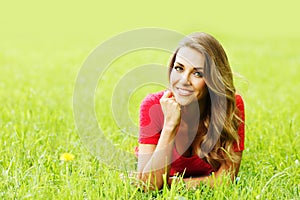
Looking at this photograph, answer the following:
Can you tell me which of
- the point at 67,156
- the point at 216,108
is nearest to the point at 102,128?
the point at 67,156

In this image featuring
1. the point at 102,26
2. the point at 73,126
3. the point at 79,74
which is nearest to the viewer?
the point at 73,126

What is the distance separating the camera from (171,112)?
2943mm

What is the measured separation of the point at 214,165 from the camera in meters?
3.19

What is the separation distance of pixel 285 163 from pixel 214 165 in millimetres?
624

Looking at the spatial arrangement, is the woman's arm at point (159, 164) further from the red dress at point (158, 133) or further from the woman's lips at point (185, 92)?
the woman's lips at point (185, 92)

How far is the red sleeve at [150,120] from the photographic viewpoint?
10.1 ft

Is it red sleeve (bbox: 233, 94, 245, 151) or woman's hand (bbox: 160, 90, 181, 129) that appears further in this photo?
red sleeve (bbox: 233, 94, 245, 151)

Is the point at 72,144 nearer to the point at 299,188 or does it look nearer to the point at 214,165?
the point at 214,165

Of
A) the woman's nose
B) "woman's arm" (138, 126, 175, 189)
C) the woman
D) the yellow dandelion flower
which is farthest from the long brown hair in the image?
the yellow dandelion flower

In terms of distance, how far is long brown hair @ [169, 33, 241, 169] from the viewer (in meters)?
2.93

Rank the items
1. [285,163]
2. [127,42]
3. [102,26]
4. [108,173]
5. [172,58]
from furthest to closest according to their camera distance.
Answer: [102,26], [127,42], [285,163], [172,58], [108,173]

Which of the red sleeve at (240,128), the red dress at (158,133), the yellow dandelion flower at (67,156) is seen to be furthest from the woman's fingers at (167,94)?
the yellow dandelion flower at (67,156)

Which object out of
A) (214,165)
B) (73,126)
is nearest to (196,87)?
(214,165)

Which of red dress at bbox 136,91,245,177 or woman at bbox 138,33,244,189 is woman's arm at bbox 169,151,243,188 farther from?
red dress at bbox 136,91,245,177
